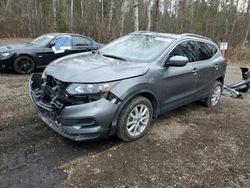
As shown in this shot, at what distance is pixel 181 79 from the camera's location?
4375 mm

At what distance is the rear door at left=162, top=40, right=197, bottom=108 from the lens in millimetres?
4129

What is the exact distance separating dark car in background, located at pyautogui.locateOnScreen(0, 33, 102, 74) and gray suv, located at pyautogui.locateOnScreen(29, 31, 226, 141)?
3.87 metres

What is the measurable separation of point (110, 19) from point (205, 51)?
1914 cm

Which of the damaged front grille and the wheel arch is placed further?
the wheel arch

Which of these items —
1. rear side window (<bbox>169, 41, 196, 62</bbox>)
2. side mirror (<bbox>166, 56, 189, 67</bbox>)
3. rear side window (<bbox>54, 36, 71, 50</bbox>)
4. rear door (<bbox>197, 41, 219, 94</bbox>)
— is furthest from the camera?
rear side window (<bbox>54, 36, 71, 50</bbox>)

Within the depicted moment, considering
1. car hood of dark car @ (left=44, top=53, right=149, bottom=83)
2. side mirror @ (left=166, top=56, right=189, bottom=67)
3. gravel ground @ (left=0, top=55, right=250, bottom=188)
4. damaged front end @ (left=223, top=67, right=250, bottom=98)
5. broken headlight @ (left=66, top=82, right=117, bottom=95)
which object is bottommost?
gravel ground @ (left=0, top=55, right=250, bottom=188)

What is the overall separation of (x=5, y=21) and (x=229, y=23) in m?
20.3

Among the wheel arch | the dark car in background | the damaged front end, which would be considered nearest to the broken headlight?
the wheel arch

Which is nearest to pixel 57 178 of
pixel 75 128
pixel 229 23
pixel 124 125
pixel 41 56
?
pixel 75 128

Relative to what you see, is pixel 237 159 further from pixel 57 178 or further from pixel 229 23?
pixel 229 23

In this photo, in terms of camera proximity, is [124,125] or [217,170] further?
[124,125]

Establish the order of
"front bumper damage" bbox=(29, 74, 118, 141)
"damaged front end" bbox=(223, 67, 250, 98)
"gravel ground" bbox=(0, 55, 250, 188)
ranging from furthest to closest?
"damaged front end" bbox=(223, 67, 250, 98) → "front bumper damage" bbox=(29, 74, 118, 141) → "gravel ground" bbox=(0, 55, 250, 188)

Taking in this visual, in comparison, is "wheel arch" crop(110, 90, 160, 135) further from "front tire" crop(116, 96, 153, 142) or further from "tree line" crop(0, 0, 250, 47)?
"tree line" crop(0, 0, 250, 47)

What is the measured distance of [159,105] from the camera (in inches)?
162
